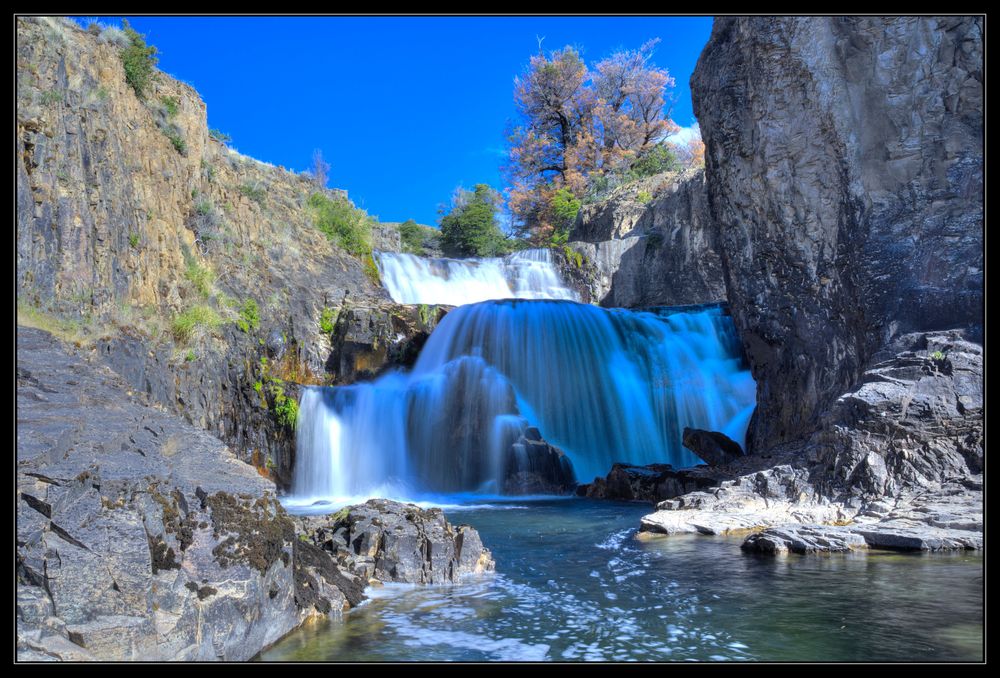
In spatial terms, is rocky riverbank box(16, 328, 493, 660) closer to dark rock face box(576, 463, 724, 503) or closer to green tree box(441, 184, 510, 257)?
dark rock face box(576, 463, 724, 503)

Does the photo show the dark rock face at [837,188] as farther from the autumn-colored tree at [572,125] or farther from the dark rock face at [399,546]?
the autumn-colored tree at [572,125]

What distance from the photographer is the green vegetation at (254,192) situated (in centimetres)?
1882

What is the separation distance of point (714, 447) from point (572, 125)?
2756cm

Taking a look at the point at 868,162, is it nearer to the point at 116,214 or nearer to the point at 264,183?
the point at 116,214

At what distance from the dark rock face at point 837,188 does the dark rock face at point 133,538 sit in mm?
9089

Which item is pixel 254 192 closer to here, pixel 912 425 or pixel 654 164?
pixel 912 425

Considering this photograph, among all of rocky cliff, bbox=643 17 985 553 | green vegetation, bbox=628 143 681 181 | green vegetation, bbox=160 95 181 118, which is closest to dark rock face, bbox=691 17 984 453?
rocky cliff, bbox=643 17 985 553

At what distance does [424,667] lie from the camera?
352 centimetres

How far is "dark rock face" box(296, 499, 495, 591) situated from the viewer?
6.36 metres

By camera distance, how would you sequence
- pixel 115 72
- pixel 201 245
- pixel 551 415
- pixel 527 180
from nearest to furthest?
pixel 115 72 → pixel 201 245 → pixel 551 415 → pixel 527 180

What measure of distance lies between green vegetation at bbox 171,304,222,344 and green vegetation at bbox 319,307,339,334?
369 cm

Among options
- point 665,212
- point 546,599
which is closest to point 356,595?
point 546,599

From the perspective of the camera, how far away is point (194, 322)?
13.3 meters

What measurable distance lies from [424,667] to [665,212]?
79.8ft
